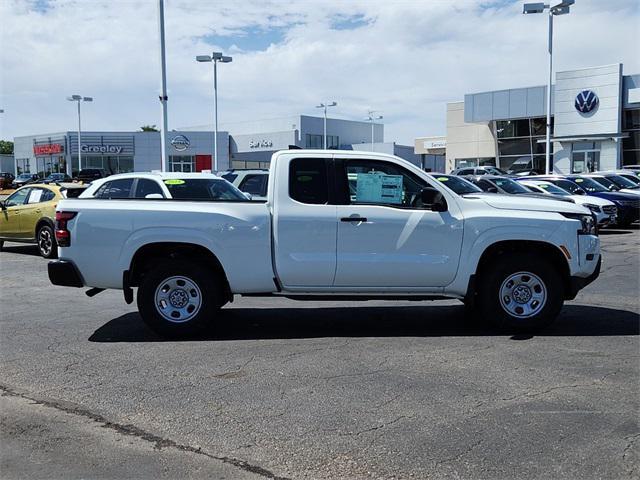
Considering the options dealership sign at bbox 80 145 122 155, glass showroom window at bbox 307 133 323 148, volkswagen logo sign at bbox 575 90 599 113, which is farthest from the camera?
glass showroom window at bbox 307 133 323 148

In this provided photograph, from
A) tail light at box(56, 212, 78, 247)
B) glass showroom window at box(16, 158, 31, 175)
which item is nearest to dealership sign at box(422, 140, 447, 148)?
glass showroom window at box(16, 158, 31, 175)

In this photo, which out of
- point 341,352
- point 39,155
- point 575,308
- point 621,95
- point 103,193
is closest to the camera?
point 341,352

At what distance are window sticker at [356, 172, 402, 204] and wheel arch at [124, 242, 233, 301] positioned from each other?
1685 mm

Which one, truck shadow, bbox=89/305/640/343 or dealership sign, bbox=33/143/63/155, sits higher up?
dealership sign, bbox=33/143/63/155

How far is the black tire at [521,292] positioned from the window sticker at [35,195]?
10992 mm

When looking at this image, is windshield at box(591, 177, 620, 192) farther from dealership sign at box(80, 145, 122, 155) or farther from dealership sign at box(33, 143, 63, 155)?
dealership sign at box(33, 143, 63, 155)

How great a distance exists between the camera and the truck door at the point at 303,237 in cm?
672

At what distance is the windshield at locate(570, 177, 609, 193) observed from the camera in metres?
21.7

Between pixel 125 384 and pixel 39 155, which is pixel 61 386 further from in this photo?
pixel 39 155

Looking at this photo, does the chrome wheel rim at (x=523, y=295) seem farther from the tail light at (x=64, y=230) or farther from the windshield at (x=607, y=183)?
the windshield at (x=607, y=183)

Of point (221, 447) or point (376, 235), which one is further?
point (376, 235)

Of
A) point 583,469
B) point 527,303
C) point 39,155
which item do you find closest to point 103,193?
point 527,303

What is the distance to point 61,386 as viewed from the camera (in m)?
5.45

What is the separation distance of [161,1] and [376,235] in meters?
16.9
